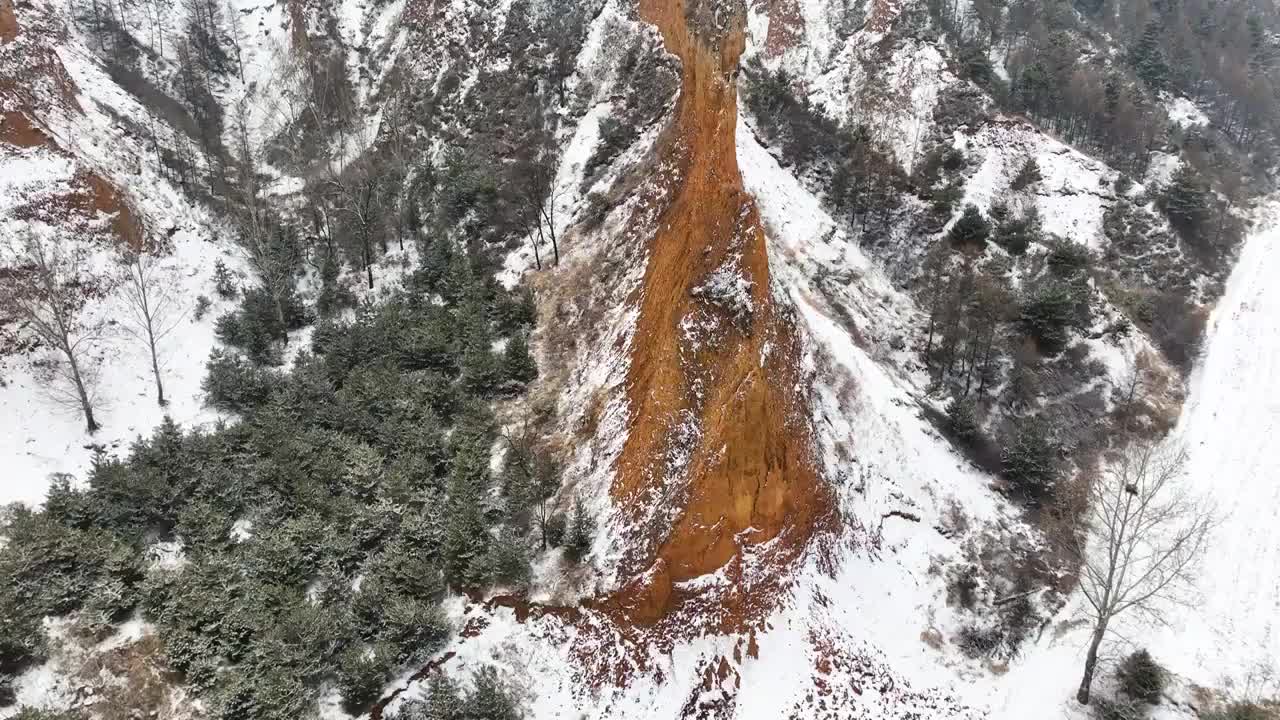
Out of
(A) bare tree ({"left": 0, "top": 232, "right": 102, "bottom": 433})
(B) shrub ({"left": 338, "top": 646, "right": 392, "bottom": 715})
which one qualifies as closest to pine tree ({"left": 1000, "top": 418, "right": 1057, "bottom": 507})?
(B) shrub ({"left": 338, "top": 646, "right": 392, "bottom": 715})

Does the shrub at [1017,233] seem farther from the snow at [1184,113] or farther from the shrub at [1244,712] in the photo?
the snow at [1184,113]

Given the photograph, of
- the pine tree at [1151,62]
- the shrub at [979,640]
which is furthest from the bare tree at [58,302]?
the pine tree at [1151,62]

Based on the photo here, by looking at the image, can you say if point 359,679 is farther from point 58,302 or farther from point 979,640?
point 58,302

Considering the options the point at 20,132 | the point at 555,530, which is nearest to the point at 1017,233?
the point at 555,530

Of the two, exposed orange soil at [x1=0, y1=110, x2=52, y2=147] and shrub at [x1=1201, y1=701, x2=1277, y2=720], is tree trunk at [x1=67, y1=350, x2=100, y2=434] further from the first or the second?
shrub at [x1=1201, y1=701, x2=1277, y2=720]

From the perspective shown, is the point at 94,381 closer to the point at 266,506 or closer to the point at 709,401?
the point at 266,506
